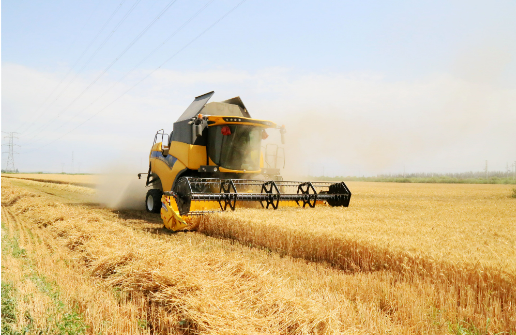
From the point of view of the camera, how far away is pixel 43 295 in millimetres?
3861

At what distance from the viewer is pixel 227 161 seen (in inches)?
407

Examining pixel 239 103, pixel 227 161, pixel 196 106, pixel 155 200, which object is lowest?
pixel 155 200

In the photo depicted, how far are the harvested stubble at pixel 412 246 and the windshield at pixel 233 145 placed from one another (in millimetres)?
2439

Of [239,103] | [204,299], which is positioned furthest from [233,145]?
[204,299]

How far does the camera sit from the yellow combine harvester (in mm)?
9734

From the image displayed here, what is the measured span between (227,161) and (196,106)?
83.3 inches

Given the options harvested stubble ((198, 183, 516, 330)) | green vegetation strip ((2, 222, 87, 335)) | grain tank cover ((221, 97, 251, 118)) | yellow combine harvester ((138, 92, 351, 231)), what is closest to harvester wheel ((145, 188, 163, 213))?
yellow combine harvester ((138, 92, 351, 231))

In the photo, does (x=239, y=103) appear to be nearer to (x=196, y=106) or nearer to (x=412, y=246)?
(x=196, y=106)

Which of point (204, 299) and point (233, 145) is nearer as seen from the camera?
point (204, 299)

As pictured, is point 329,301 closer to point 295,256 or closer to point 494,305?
point 494,305

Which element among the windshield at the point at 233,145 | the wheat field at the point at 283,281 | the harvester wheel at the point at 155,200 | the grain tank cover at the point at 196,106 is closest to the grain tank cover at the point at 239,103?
the grain tank cover at the point at 196,106

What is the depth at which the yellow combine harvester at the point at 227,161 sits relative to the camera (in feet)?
31.9

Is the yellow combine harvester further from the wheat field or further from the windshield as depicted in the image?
the wheat field

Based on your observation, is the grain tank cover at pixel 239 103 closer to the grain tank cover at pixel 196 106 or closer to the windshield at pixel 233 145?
the grain tank cover at pixel 196 106
